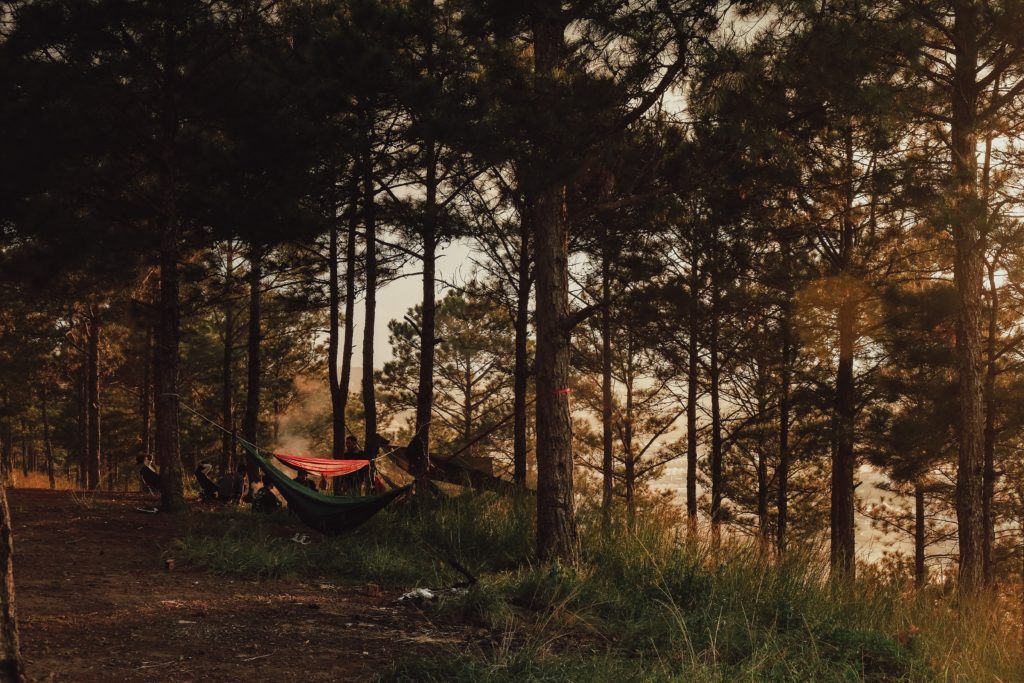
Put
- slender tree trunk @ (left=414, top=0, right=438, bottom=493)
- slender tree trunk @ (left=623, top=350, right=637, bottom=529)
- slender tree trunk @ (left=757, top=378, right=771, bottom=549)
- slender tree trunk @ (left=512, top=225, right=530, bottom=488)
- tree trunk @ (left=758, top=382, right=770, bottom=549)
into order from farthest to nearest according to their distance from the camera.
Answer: slender tree trunk @ (left=623, top=350, right=637, bottom=529) < tree trunk @ (left=758, top=382, right=770, bottom=549) < slender tree trunk @ (left=757, top=378, right=771, bottom=549) < slender tree trunk @ (left=512, top=225, right=530, bottom=488) < slender tree trunk @ (left=414, top=0, right=438, bottom=493)

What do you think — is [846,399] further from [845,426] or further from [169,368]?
[169,368]

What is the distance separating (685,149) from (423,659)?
13.9ft

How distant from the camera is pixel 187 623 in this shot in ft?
14.1

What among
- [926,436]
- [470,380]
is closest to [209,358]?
[470,380]

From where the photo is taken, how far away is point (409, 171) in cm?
1030

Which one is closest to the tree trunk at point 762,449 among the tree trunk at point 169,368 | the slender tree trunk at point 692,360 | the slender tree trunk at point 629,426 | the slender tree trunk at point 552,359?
the slender tree trunk at point 692,360

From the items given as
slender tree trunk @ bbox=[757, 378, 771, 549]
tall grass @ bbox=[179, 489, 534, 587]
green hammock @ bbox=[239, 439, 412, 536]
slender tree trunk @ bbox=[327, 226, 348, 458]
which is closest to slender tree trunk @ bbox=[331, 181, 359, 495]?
slender tree trunk @ bbox=[327, 226, 348, 458]

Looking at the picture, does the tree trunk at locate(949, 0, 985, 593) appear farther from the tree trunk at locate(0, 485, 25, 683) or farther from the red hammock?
the tree trunk at locate(0, 485, 25, 683)

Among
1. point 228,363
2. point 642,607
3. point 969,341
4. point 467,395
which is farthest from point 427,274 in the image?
point 467,395

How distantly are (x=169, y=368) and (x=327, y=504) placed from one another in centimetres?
306

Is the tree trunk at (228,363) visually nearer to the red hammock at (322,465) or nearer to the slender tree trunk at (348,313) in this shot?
the slender tree trunk at (348,313)

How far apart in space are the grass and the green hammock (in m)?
0.23

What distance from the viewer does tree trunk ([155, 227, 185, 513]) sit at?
8.30 meters

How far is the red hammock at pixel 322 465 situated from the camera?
23.4 ft
